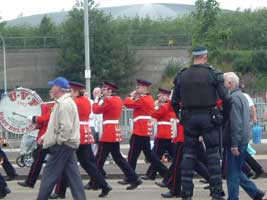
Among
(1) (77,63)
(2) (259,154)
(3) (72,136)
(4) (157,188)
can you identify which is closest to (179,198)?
(4) (157,188)

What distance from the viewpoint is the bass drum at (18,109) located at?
15.1 m

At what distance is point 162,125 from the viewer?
16.2 metres

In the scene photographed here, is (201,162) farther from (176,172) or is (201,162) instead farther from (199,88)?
(199,88)

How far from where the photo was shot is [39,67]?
5422 cm

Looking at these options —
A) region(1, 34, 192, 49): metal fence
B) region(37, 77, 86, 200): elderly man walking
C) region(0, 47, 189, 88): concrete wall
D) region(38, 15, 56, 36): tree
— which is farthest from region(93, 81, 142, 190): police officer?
region(38, 15, 56, 36): tree

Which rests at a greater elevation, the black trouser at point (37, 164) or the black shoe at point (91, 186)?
the black trouser at point (37, 164)

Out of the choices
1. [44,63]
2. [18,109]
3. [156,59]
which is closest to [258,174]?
[18,109]

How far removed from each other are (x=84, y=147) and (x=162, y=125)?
264 cm

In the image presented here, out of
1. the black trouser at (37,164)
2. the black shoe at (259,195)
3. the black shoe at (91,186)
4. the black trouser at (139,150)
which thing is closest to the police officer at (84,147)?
the black trouser at (37,164)

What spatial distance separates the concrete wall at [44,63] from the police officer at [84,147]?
39.5 m

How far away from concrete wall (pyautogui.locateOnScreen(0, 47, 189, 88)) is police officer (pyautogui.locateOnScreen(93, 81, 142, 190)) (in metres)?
38.5

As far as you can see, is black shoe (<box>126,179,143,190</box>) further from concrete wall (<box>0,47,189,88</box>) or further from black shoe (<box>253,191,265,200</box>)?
concrete wall (<box>0,47,189,88</box>)

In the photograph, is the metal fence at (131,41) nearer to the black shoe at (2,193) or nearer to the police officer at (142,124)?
the police officer at (142,124)

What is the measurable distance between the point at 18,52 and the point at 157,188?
39512 millimetres
